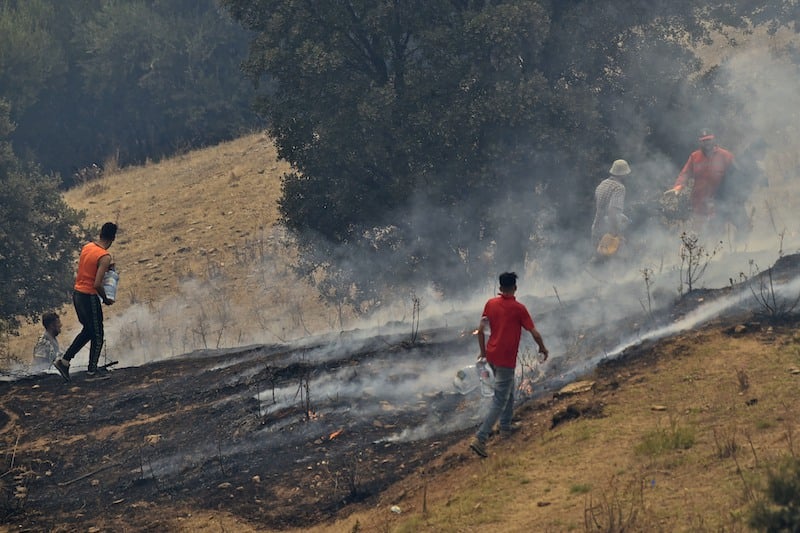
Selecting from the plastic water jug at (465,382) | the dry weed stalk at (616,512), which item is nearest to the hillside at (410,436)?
the dry weed stalk at (616,512)

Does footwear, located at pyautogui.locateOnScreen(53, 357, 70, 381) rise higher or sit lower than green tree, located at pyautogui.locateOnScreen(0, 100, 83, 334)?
lower

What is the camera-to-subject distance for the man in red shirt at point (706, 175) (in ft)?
45.2

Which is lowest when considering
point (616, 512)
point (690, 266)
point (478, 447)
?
point (616, 512)

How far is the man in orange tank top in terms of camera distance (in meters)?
12.0

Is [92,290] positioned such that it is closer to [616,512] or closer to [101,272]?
[101,272]

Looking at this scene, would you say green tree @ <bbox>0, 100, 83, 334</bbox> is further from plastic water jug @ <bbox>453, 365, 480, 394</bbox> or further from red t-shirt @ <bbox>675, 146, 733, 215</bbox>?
red t-shirt @ <bbox>675, 146, 733, 215</bbox>

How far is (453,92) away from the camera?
50.5 ft

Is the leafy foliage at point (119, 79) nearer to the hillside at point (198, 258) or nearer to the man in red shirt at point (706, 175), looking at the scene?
the hillside at point (198, 258)

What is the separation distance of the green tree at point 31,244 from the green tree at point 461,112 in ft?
18.3

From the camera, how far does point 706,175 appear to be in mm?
13844

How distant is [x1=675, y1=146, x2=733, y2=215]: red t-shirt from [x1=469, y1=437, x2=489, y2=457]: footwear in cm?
684

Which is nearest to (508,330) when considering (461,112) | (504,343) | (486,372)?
(504,343)

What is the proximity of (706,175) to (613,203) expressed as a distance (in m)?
1.56

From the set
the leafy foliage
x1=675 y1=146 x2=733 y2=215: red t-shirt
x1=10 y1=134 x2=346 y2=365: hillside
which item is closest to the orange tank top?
x1=10 y1=134 x2=346 y2=365: hillside
